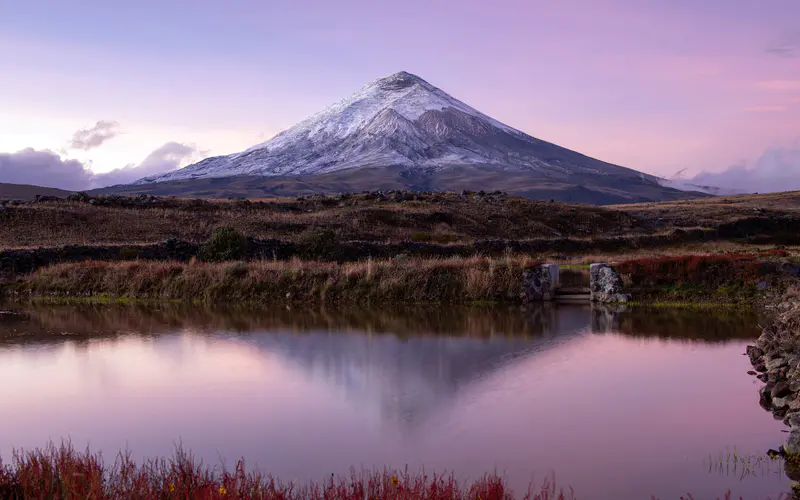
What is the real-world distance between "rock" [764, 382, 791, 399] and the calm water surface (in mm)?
457

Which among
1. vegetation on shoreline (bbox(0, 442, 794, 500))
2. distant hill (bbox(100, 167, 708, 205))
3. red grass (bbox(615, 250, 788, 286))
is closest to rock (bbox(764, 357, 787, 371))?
vegetation on shoreline (bbox(0, 442, 794, 500))

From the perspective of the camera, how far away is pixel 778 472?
785cm

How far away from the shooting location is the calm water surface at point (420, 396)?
27.4 feet

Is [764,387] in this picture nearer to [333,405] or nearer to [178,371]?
[333,405]

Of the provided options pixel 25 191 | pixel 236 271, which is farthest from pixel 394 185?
pixel 236 271

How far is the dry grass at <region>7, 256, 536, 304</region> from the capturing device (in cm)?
2169

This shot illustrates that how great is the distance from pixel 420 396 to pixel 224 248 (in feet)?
58.8

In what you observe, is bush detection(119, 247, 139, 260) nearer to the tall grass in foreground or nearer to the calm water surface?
the calm water surface

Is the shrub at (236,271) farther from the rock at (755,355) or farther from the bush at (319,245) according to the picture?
the rock at (755,355)

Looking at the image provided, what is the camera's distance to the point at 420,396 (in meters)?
11.2

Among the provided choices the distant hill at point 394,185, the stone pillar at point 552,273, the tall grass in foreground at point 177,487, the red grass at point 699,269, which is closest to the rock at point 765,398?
the tall grass in foreground at point 177,487

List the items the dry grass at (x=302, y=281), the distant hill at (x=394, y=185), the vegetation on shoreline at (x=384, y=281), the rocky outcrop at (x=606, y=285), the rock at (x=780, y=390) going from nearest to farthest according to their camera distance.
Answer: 1. the rock at (x=780, y=390)
2. the vegetation on shoreline at (x=384, y=281)
3. the rocky outcrop at (x=606, y=285)
4. the dry grass at (x=302, y=281)
5. the distant hill at (x=394, y=185)

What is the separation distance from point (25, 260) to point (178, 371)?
17.4 metres

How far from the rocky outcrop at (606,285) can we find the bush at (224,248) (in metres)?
13.0
